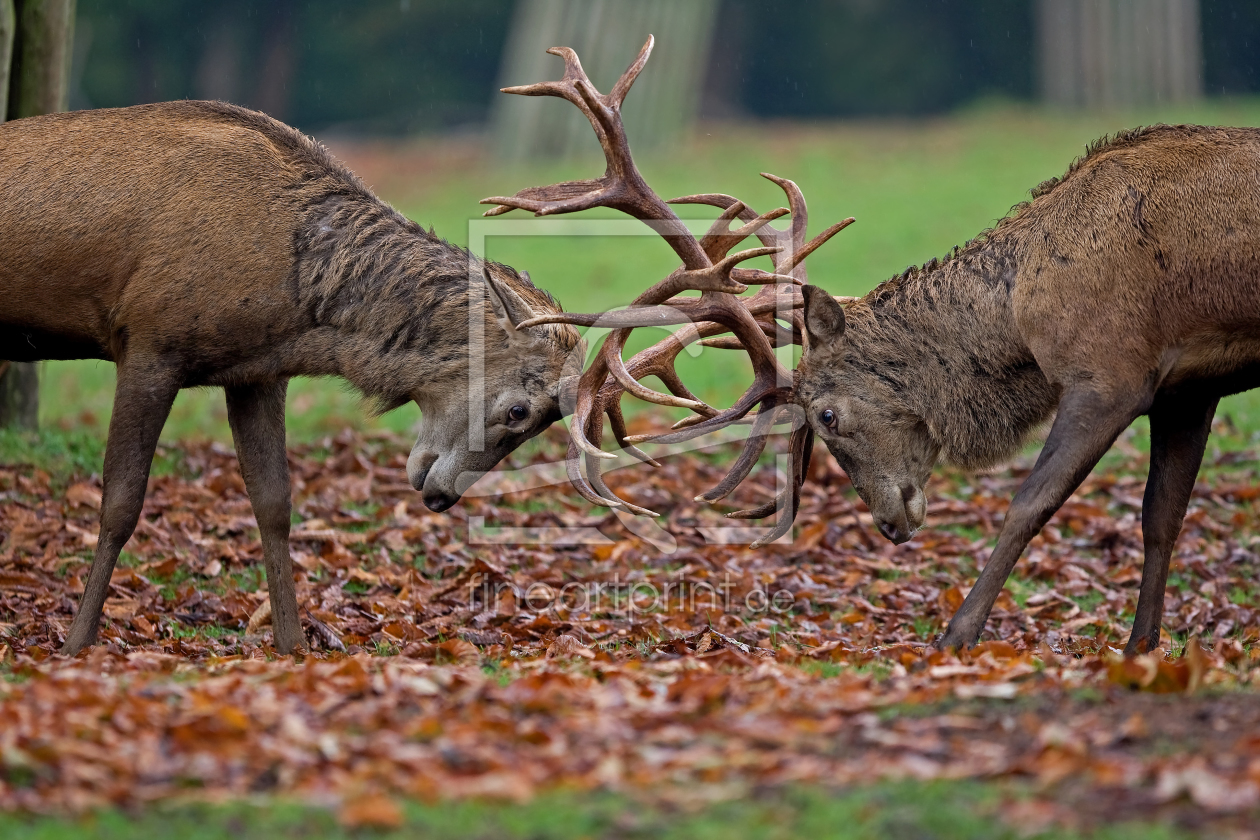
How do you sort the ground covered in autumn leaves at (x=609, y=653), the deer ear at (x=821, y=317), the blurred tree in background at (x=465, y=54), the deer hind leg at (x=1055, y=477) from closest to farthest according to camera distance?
the ground covered in autumn leaves at (x=609, y=653)
the deer hind leg at (x=1055, y=477)
the deer ear at (x=821, y=317)
the blurred tree in background at (x=465, y=54)

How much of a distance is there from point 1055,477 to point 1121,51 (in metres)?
27.2

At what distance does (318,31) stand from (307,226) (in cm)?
3258

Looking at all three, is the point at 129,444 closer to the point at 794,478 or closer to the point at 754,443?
the point at 754,443

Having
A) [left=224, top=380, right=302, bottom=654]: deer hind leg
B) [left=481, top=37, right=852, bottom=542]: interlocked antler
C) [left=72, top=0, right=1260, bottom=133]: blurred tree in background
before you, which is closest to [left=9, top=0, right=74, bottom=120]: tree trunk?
[left=224, top=380, right=302, bottom=654]: deer hind leg

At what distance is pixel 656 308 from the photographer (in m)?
6.91

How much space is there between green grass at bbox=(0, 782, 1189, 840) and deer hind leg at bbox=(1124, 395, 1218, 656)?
3392mm

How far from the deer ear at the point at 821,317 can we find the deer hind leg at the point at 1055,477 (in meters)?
1.22

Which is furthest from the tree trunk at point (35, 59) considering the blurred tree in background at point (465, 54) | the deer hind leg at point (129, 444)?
the blurred tree in background at point (465, 54)

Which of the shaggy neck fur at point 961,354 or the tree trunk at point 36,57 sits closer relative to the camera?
the shaggy neck fur at point 961,354

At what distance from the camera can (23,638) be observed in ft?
22.4

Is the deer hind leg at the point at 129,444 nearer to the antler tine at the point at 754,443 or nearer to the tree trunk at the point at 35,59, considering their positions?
the antler tine at the point at 754,443

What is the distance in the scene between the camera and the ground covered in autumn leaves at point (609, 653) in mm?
3803

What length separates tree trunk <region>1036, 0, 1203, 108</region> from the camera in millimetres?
29641

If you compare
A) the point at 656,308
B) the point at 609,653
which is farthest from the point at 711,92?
the point at 609,653
